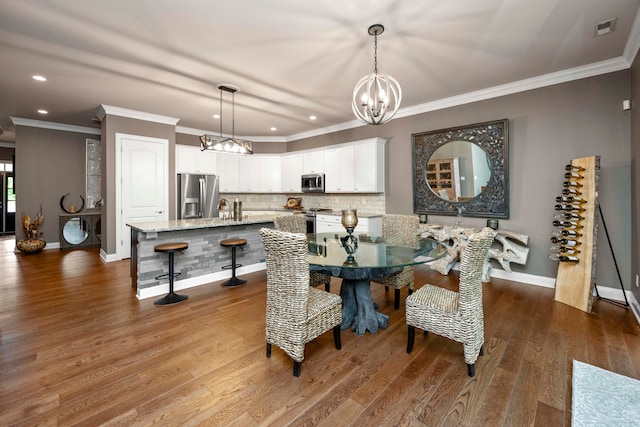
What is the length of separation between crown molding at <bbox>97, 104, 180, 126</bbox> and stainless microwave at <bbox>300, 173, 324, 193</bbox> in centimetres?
283

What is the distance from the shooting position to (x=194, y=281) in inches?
150

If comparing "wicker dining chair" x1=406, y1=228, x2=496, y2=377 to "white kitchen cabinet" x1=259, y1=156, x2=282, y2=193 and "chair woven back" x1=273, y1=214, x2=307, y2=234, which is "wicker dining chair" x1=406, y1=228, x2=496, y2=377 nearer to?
"chair woven back" x1=273, y1=214, x2=307, y2=234

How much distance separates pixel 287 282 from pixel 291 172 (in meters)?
5.09

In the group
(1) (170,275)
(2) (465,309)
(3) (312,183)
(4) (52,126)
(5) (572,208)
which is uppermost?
(4) (52,126)

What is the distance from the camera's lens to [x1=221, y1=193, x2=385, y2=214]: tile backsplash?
558 cm

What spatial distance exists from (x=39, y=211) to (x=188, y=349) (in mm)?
6535

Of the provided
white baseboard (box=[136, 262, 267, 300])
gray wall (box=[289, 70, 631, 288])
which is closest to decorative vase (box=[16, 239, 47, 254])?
white baseboard (box=[136, 262, 267, 300])

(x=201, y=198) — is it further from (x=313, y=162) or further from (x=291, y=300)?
(x=291, y=300)

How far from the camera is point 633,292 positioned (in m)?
3.10

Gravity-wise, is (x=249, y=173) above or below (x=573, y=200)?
above

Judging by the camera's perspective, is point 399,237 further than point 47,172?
No

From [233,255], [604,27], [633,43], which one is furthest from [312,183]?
[633,43]

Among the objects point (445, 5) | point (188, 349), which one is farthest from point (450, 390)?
point (445, 5)

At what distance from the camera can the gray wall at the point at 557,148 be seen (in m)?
3.24
